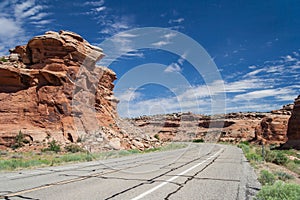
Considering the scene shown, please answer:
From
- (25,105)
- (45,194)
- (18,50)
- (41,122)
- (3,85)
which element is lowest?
(45,194)

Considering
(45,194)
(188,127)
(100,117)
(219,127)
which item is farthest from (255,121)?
(45,194)

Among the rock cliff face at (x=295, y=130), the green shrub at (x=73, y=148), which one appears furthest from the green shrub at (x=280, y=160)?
the rock cliff face at (x=295, y=130)

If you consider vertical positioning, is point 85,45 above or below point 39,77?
above

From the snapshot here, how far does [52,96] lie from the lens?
110 ft

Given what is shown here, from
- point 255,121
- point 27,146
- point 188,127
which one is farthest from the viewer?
point 188,127

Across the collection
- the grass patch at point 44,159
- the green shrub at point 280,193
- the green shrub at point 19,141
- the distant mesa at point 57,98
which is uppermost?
the distant mesa at point 57,98

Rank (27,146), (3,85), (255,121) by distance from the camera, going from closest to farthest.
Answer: (27,146) < (3,85) < (255,121)

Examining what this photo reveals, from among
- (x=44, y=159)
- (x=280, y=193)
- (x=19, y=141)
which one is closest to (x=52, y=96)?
(x=19, y=141)

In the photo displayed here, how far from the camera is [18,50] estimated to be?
36219 millimetres

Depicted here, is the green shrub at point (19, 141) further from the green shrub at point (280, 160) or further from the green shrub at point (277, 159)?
the green shrub at point (280, 160)

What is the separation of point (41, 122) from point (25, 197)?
2727 centimetres

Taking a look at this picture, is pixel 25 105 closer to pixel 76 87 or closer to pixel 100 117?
pixel 76 87

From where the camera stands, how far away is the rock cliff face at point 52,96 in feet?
101

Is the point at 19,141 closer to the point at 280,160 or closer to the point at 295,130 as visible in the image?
the point at 280,160
